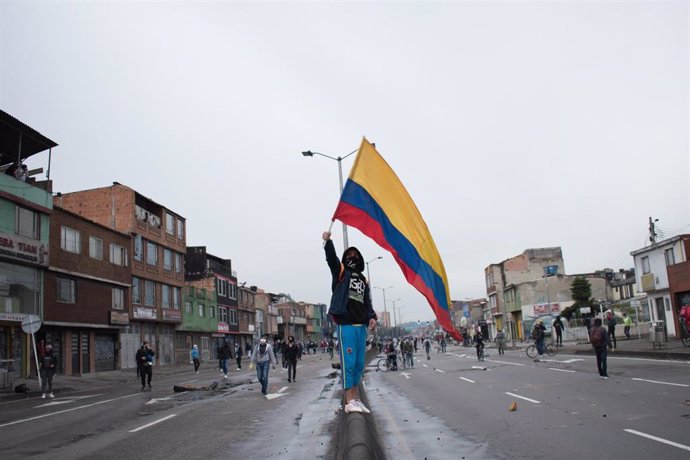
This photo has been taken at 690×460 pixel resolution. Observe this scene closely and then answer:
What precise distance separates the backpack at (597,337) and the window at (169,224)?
42583 millimetres

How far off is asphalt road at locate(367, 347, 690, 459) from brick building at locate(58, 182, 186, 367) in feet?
108

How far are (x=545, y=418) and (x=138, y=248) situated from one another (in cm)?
4152

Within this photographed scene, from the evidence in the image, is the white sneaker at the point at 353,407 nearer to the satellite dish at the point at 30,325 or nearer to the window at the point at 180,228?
the satellite dish at the point at 30,325

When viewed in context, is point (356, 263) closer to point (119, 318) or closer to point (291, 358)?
point (291, 358)

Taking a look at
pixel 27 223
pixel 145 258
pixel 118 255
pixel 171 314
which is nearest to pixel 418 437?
pixel 27 223

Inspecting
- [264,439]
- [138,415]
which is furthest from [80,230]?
[264,439]

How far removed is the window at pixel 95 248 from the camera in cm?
3816

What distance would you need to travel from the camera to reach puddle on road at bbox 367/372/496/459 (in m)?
7.25

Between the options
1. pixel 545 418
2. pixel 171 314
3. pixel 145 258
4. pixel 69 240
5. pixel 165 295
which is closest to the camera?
pixel 545 418

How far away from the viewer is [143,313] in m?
45.6

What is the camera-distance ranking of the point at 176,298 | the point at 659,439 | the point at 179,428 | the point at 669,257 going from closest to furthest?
the point at 659,439 → the point at 179,428 → the point at 669,257 → the point at 176,298

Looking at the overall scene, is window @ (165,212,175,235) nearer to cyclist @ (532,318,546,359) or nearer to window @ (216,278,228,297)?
window @ (216,278,228,297)

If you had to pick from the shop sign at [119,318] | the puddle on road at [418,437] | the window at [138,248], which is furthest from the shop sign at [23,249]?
the puddle on road at [418,437]

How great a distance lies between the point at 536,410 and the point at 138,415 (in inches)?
335
